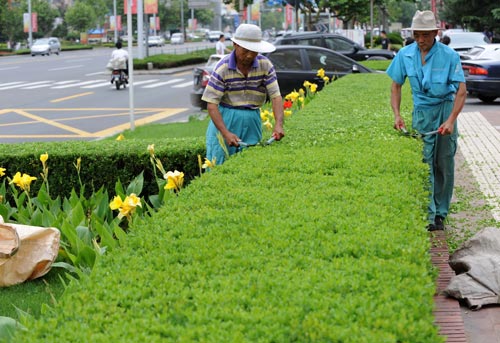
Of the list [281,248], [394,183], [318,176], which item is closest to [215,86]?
[318,176]

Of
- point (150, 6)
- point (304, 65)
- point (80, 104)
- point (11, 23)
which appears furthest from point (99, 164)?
point (11, 23)

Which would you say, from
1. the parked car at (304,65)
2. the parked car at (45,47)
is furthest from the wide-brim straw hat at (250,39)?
the parked car at (45,47)

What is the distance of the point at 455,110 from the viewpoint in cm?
682

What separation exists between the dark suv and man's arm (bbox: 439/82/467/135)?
1925 centimetres

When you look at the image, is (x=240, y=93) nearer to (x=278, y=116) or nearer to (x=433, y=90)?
(x=278, y=116)

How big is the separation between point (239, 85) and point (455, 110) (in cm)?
158

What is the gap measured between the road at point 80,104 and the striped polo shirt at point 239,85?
9121mm

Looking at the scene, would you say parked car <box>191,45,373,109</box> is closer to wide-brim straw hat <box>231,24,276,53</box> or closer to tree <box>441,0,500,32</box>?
wide-brim straw hat <box>231,24,276,53</box>

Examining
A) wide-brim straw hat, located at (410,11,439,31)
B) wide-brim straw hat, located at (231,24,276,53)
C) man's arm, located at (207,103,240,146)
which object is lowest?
man's arm, located at (207,103,240,146)

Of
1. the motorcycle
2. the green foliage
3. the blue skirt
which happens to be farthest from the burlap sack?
the green foliage

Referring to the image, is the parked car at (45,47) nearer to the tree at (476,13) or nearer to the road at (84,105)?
the road at (84,105)

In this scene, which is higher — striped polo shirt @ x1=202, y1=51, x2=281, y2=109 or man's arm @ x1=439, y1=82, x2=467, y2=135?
striped polo shirt @ x1=202, y1=51, x2=281, y2=109

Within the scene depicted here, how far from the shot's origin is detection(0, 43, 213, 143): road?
57.6 feet

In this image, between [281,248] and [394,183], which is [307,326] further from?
[394,183]
